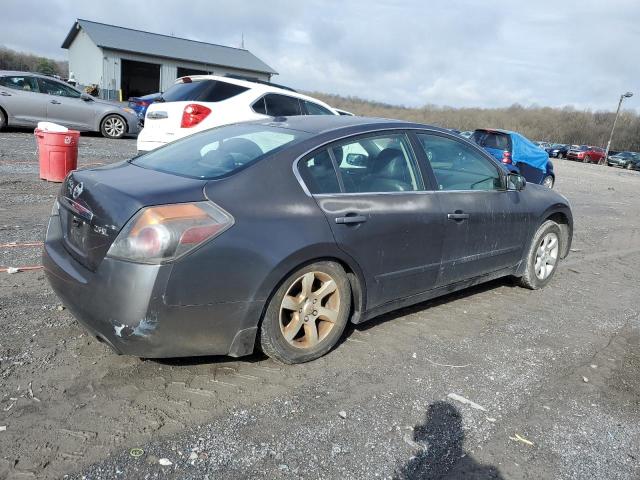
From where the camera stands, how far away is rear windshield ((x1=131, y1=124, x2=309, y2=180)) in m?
3.29

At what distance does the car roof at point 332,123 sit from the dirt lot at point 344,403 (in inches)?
60.0

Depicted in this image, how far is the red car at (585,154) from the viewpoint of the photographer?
47.7 m

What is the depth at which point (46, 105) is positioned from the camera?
13.5 metres

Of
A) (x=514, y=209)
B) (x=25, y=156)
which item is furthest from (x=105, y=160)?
(x=514, y=209)

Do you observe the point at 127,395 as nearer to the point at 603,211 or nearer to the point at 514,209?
the point at 514,209

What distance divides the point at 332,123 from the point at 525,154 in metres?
11.0

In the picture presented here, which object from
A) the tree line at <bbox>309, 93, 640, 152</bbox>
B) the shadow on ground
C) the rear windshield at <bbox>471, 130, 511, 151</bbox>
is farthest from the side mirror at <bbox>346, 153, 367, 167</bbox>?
the tree line at <bbox>309, 93, 640, 152</bbox>

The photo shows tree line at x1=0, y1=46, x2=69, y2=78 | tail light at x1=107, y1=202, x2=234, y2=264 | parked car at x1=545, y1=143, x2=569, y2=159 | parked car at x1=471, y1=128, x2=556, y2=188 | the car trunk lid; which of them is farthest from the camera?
tree line at x1=0, y1=46, x2=69, y2=78

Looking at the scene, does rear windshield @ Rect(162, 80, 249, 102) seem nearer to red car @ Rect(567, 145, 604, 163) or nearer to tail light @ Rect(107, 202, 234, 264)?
tail light @ Rect(107, 202, 234, 264)

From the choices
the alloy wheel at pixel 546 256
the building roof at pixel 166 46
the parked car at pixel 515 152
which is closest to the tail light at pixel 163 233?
the alloy wheel at pixel 546 256

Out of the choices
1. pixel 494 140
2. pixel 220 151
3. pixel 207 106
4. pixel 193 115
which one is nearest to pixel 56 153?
pixel 193 115

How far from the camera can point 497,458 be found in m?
2.69

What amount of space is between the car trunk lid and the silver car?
470 inches

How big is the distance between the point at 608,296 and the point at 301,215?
160 inches
